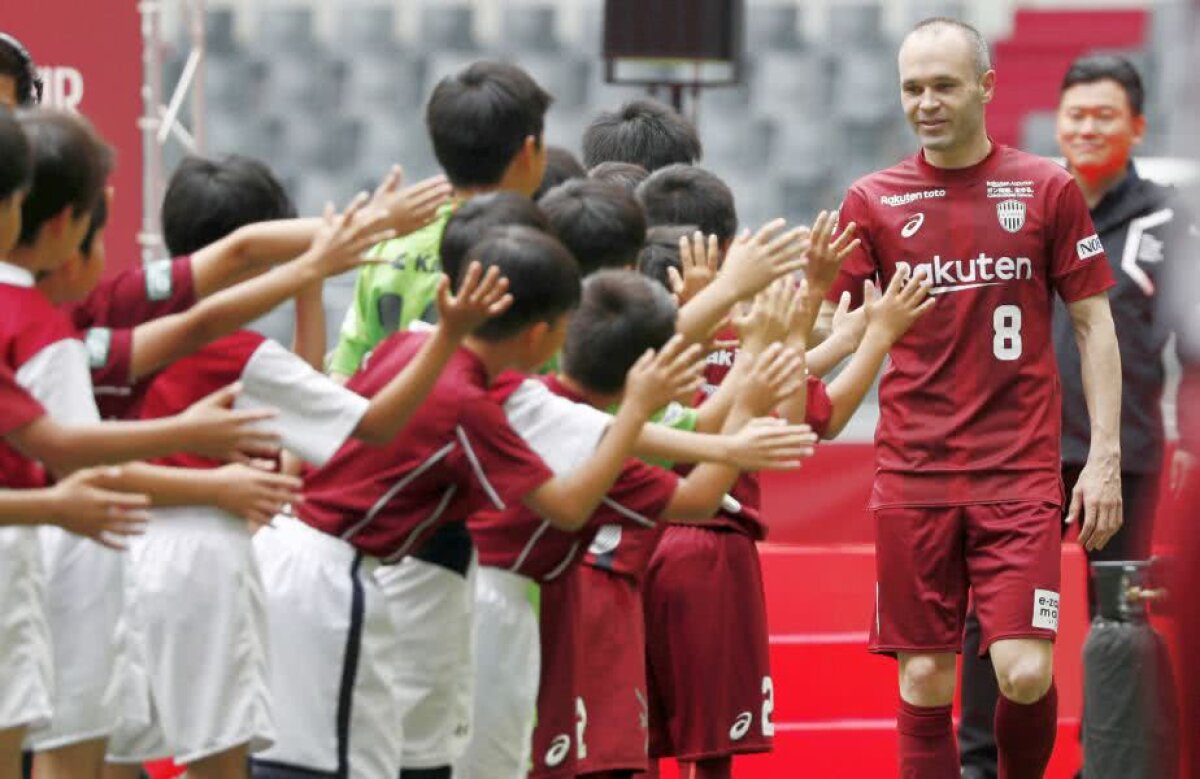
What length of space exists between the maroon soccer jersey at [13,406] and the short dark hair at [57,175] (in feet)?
1.24

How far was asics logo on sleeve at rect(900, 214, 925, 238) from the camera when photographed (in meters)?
5.86

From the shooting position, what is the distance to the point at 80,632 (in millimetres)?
4062

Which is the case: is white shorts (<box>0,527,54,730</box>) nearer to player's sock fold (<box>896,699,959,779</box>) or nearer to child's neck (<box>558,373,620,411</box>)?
child's neck (<box>558,373,620,411</box>)

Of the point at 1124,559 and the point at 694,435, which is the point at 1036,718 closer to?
the point at 1124,559

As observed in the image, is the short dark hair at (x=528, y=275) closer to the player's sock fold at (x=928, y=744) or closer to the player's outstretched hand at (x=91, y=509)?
the player's outstretched hand at (x=91, y=509)

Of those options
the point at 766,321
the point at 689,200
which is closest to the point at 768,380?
the point at 766,321

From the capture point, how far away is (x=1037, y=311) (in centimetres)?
581

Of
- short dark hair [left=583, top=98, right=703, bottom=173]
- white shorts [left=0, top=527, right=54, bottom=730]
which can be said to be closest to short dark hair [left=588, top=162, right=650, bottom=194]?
short dark hair [left=583, top=98, right=703, bottom=173]

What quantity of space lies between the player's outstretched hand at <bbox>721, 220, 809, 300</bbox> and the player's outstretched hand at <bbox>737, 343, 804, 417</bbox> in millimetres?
258

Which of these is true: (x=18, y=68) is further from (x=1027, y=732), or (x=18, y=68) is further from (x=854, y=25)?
(x=854, y=25)

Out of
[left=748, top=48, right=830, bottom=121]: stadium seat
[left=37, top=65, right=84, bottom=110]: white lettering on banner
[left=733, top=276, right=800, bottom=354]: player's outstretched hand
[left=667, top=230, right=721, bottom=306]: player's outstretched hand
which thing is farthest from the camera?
[left=748, top=48, right=830, bottom=121]: stadium seat

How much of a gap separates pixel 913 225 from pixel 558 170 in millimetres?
979

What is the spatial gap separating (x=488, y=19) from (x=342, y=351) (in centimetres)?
1103

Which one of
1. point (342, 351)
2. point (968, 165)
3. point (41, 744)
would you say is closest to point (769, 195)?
point (968, 165)
